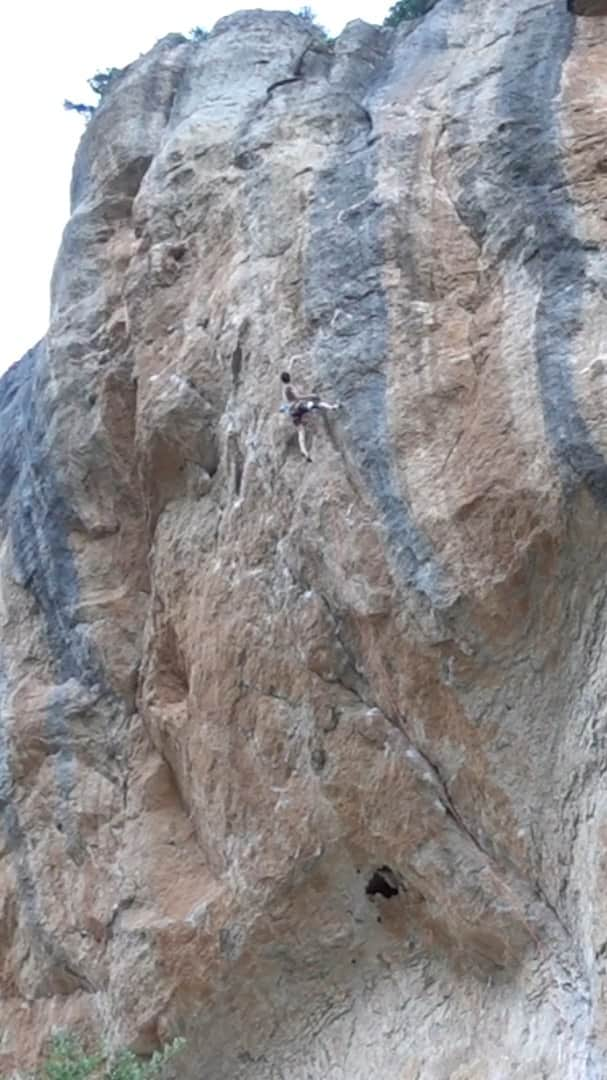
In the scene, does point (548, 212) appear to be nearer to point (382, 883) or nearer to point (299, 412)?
point (299, 412)

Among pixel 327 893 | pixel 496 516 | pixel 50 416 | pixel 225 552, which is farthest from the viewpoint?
pixel 50 416

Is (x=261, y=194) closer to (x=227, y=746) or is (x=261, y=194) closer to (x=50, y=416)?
(x=50, y=416)

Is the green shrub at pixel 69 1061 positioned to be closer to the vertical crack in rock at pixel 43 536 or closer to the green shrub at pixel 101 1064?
the green shrub at pixel 101 1064

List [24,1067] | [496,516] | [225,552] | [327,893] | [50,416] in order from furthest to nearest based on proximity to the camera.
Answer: [50,416], [24,1067], [225,552], [327,893], [496,516]

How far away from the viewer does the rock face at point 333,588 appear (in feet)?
26.3

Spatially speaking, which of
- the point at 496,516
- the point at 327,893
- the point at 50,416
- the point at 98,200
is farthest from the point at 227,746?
the point at 98,200

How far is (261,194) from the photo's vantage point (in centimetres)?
1014

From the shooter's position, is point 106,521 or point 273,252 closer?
point 273,252

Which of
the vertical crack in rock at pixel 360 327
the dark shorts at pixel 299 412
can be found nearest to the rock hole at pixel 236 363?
the vertical crack in rock at pixel 360 327

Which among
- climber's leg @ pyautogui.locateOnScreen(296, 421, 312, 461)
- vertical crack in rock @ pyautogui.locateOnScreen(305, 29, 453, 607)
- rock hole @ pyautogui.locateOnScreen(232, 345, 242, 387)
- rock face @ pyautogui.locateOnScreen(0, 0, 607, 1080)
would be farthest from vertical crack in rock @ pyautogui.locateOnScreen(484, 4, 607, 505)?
rock hole @ pyautogui.locateOnScreen(232, 345, 242, 387)

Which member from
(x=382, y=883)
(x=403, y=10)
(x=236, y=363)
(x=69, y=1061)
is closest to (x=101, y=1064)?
(x=69, y=1061)

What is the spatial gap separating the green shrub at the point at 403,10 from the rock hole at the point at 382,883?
879 cm

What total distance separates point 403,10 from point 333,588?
829cm

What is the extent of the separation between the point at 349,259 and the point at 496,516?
6.72 feet
